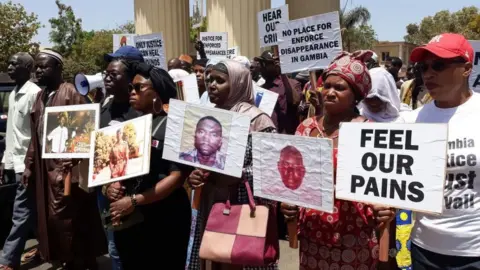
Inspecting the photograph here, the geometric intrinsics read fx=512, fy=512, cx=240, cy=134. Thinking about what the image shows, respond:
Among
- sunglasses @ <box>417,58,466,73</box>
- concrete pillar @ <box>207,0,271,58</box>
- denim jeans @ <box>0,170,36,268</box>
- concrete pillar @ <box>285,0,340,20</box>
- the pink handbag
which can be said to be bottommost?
denim jeans @ <box>0,170,36,268</box>

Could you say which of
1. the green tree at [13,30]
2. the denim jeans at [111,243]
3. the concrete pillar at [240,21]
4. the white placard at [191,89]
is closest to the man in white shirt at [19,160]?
the white placard at [191,89]

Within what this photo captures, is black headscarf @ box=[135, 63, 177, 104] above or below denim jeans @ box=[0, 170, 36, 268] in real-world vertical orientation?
above

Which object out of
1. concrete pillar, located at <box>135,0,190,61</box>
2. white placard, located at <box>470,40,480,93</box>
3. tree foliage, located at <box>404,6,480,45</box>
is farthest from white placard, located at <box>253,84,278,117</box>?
tree foliage, located at <box>404,6,480,45</box>

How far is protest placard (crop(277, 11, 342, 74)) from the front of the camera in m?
4.69

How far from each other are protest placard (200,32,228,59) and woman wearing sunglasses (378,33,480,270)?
5662 mm

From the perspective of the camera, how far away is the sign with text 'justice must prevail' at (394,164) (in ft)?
6.63

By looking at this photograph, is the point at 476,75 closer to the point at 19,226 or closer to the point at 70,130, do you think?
the point at 70,130

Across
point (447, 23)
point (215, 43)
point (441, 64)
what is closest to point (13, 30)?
point (215, 43)

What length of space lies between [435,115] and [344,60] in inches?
19.6

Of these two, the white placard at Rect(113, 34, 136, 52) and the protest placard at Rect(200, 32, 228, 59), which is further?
the white placard at Rect(113, 34, 136, 52)

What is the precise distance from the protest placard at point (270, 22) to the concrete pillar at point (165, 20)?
7.96 m

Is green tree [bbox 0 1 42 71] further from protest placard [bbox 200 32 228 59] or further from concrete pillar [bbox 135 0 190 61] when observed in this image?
protest placard [bbox 200 32 228 59]

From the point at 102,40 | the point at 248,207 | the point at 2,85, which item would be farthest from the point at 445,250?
the point at 102,40

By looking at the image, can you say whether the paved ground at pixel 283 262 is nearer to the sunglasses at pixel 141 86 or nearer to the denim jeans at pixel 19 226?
the denim jeans at pixel 19 226
